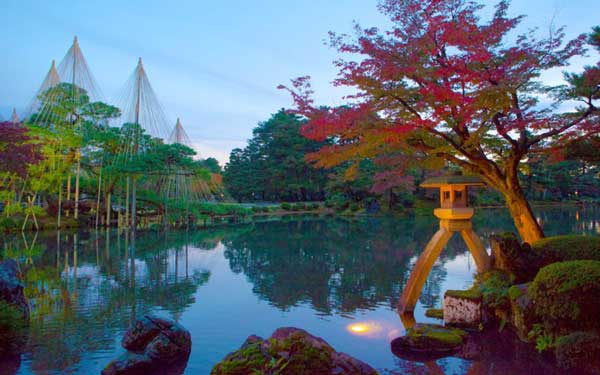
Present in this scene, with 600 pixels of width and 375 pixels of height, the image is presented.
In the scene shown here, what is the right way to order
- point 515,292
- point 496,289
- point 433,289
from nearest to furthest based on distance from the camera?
point 515,292 → point 496,289 → point 433,289

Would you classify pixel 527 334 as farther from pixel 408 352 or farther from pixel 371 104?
pixel 371 104

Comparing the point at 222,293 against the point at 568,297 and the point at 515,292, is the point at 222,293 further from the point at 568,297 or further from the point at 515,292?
the point at 568,297

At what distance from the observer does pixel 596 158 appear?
709 centimetres

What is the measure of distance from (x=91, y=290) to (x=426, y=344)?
6765 millimetres

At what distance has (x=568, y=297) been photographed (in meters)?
4.61

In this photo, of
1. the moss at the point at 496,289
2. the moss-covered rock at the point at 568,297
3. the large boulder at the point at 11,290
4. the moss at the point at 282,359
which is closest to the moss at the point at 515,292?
the moss at the point at 496,289

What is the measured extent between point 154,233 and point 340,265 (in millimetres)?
12021

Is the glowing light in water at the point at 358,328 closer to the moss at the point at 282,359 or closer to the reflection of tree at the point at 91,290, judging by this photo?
the moss at the point at 282,359

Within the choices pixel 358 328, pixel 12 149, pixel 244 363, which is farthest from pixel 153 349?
pixel 12 149

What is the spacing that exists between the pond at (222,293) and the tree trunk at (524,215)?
7.12ft

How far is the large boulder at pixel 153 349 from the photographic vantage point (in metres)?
4.40

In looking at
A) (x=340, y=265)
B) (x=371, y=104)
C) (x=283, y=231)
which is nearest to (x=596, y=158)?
(x=371, y=104)

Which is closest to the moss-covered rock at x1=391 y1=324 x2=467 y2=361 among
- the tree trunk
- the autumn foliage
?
the tree trunk

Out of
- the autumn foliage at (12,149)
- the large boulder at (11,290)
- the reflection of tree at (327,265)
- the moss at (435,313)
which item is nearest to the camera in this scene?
the large boulder at (11,290)
